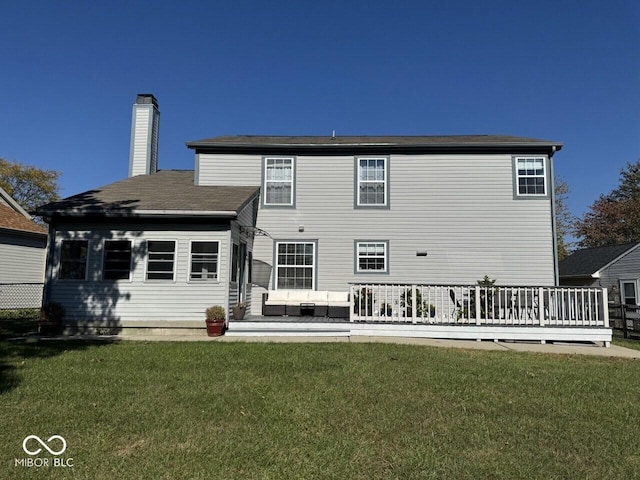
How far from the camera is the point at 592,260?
875 inches

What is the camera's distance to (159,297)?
10.1 metres

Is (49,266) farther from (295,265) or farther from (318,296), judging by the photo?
(318,296)

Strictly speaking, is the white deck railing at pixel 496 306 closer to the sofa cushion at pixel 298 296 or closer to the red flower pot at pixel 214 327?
the sofa cushion at pixel 298 296

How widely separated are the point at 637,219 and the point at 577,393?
37793 mm

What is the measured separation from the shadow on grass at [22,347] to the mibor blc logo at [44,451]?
186 cm

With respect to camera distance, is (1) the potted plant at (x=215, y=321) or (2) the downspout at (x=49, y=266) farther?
(2) the downspout at (x=49, y=266)

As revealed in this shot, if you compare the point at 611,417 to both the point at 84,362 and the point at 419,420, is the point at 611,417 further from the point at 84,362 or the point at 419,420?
the point at 84,362

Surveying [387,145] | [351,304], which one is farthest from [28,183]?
[351,304]

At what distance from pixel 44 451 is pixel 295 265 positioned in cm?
957

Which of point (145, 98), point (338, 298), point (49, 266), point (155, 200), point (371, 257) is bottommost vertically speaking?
point (338, 298)

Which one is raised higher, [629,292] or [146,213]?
[146,213]

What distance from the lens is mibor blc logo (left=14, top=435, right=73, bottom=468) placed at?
10.1 feet

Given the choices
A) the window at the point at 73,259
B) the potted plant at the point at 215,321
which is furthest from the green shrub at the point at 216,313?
the window at the point at 73,259

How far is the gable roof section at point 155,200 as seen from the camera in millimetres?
9852
